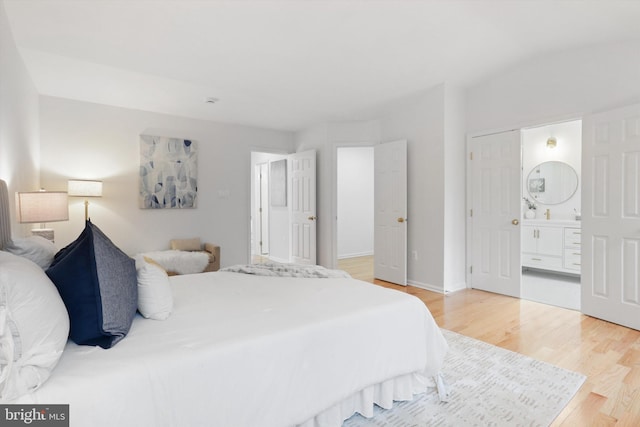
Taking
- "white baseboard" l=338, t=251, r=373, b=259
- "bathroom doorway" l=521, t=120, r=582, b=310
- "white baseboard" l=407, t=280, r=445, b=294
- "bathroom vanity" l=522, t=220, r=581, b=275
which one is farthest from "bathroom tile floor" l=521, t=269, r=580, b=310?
"white baseboard" l=338, t=251, r=373, b=259

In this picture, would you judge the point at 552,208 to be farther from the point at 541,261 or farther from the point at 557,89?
the point at 557,89

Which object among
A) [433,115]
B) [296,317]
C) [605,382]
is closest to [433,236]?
[433,115]

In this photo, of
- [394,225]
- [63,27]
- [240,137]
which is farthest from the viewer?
[240,137]

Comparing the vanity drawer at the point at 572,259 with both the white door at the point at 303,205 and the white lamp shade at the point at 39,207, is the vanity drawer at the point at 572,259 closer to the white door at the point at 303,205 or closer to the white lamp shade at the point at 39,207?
the white door at the point at 303,205

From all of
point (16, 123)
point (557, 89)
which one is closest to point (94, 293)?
point (16, 123)

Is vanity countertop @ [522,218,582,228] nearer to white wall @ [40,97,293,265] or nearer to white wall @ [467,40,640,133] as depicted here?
white wall @ [467,40,640,133]

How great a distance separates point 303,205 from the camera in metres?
6.00

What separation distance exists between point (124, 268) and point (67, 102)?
3.92m

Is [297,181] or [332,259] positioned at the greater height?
[297,181]

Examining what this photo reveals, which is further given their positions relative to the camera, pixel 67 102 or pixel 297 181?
pixel 297 181

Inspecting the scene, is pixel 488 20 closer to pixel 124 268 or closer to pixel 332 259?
pixel 124 268

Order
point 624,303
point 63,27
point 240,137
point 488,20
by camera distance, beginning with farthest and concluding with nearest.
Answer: point 240,137, point 624,303, point 488,20, point 63,27

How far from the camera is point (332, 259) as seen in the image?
18.4ft

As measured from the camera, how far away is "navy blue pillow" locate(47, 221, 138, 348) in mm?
1284
